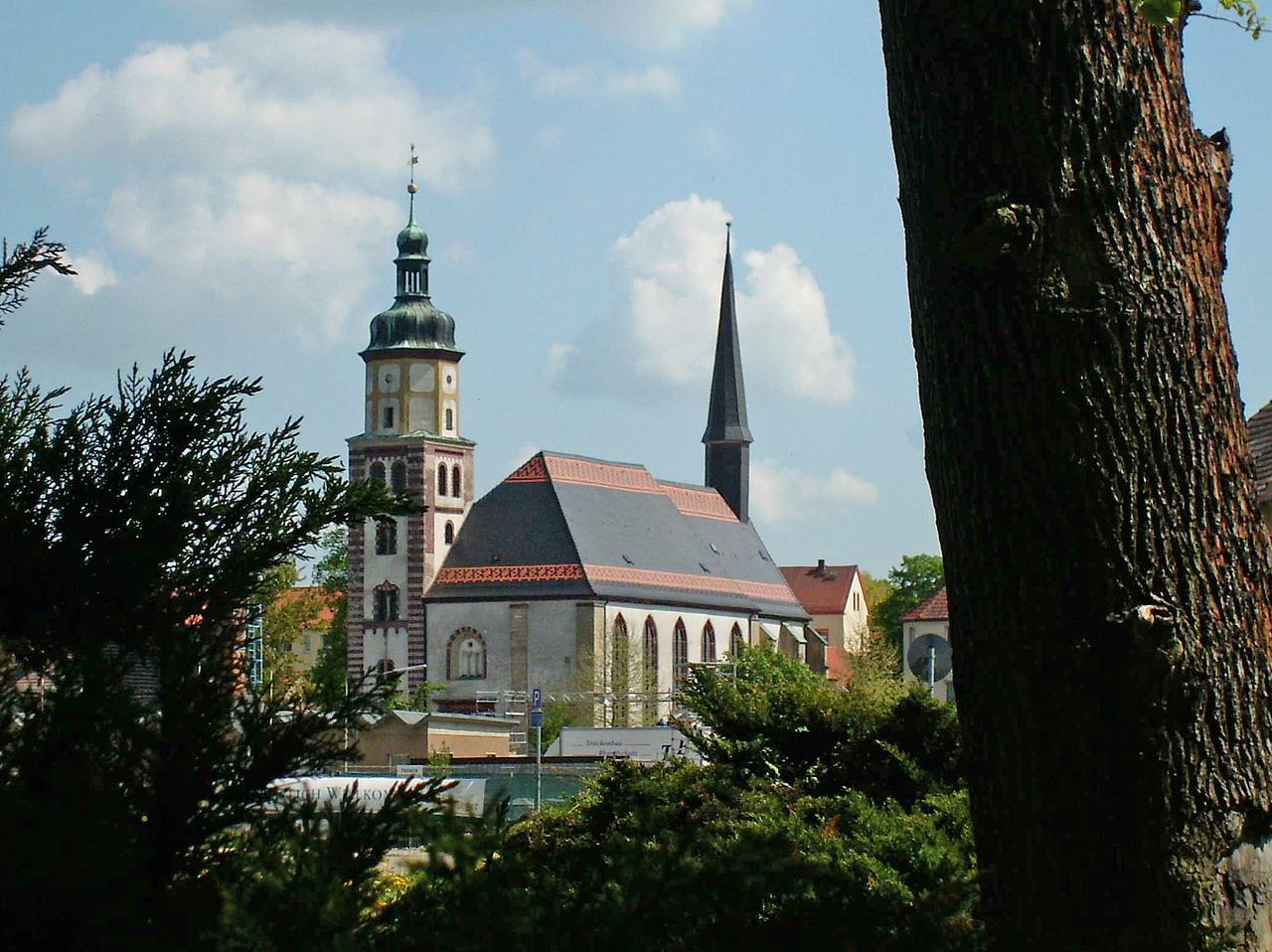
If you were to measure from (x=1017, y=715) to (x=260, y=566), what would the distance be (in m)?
1.96

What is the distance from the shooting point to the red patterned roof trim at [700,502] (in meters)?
101

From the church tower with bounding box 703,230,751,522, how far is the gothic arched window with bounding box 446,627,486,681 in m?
24.1

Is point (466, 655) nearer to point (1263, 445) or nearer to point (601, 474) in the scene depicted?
point (601, 474)

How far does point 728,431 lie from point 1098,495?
106 meters

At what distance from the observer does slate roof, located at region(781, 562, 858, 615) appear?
132750 millimetres

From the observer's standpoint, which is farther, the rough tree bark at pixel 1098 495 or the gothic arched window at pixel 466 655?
the gothic arched window at pixel 466 655

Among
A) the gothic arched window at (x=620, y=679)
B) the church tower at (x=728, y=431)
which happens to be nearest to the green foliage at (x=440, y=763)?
the gothic arched window at (x=620, y=679)

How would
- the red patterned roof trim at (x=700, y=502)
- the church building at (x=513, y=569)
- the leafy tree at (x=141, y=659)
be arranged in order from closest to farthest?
the leafy tree at (x=141, y=659) → the church building at (x=513, y=569) → the red patterned roof trim at (x=700, y=502)

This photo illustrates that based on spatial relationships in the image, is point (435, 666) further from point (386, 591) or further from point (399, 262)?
point (399, 262)

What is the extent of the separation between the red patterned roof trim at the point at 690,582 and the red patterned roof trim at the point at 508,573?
0.85 m

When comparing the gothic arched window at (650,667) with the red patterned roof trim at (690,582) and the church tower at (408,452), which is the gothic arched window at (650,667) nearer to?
the red patterned roof trim at (690,582)

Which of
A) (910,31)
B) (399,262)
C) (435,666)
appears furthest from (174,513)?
(399,262)

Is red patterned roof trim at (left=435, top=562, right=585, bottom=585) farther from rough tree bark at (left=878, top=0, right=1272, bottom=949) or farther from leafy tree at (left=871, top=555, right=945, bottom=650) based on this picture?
rough tree bark at (left=878, top=0, right=1272, bottom=949)

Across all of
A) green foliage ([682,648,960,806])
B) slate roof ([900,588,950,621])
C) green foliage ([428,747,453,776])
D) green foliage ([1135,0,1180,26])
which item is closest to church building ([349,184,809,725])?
slate roof ([900,588,950,621])
